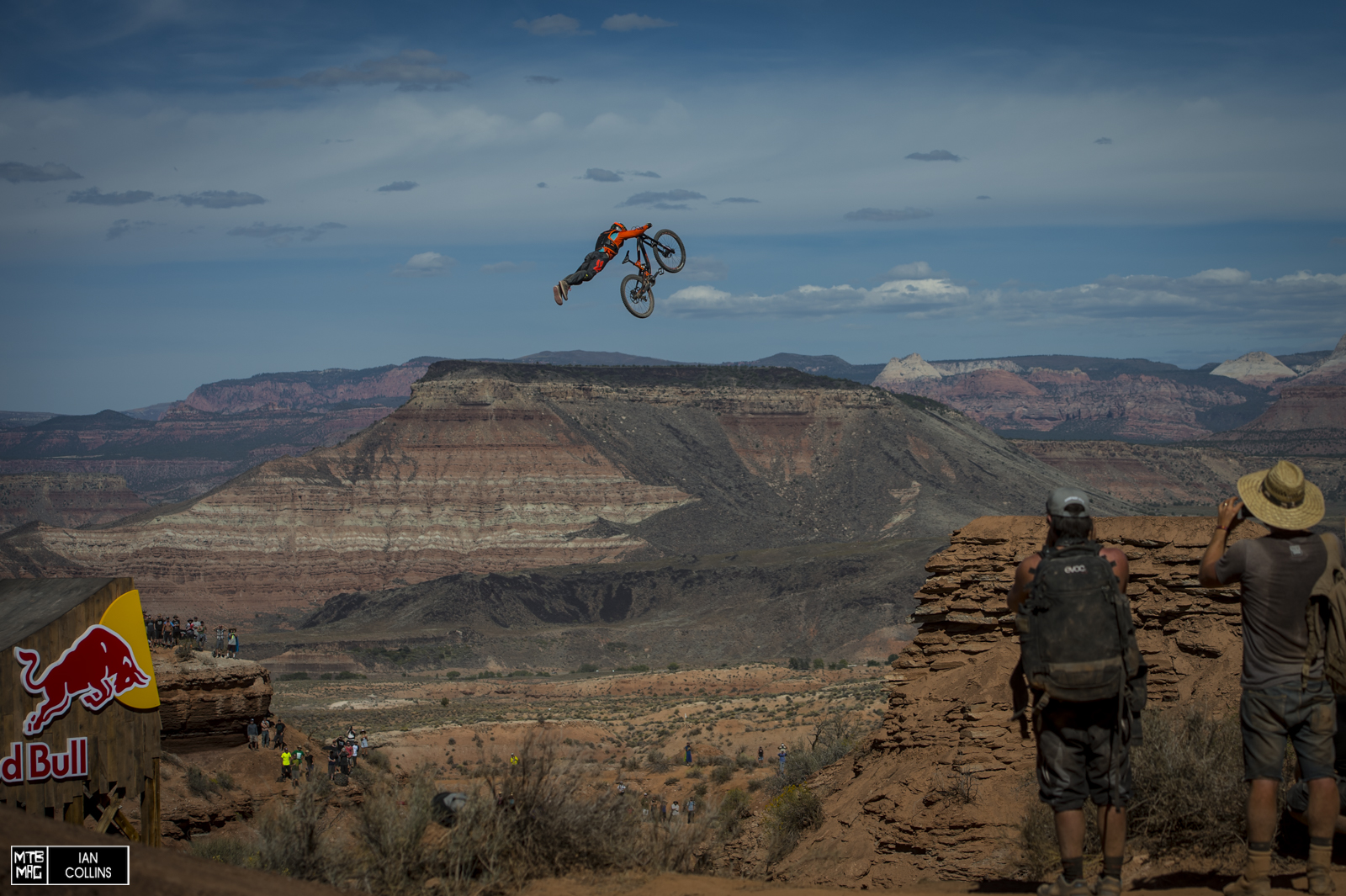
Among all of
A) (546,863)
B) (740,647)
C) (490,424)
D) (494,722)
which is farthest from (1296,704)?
(490,424)

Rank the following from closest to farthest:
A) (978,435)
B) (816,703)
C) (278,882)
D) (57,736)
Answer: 1. (278,882)
2. (57,736)
3. (816,703)
4. (978,435)

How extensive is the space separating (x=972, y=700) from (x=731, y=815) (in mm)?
3019

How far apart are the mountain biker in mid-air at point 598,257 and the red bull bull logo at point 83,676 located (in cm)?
1036

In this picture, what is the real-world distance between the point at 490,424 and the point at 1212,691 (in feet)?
340

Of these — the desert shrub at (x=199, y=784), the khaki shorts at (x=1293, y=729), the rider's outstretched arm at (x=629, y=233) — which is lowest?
the desert shrub at (x=199, y=784)

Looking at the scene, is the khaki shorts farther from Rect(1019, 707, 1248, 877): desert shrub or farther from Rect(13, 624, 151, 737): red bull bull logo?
Rect(13, 624, 151, 737): red bull bull logo

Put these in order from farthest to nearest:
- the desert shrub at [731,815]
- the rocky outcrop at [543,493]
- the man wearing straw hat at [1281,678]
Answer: the rocky outcrop at [543,493] < the desert shrub at [731,815] < the man wearing straw hat at [1281,678]

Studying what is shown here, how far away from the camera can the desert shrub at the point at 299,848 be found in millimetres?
6520

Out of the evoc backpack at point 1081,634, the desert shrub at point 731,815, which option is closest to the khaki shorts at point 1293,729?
the evoc backpack at point 1081,634

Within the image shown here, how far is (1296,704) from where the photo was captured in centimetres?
579

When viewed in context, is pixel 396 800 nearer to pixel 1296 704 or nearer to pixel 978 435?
pixel 1296 704

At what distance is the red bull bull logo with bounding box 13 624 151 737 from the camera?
7.62m

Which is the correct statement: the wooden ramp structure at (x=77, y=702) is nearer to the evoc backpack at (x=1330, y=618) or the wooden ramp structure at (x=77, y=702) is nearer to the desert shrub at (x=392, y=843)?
the desert shrub at (x=392, y=843)

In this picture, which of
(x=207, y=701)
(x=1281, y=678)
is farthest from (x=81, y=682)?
(x=207, y=701)
